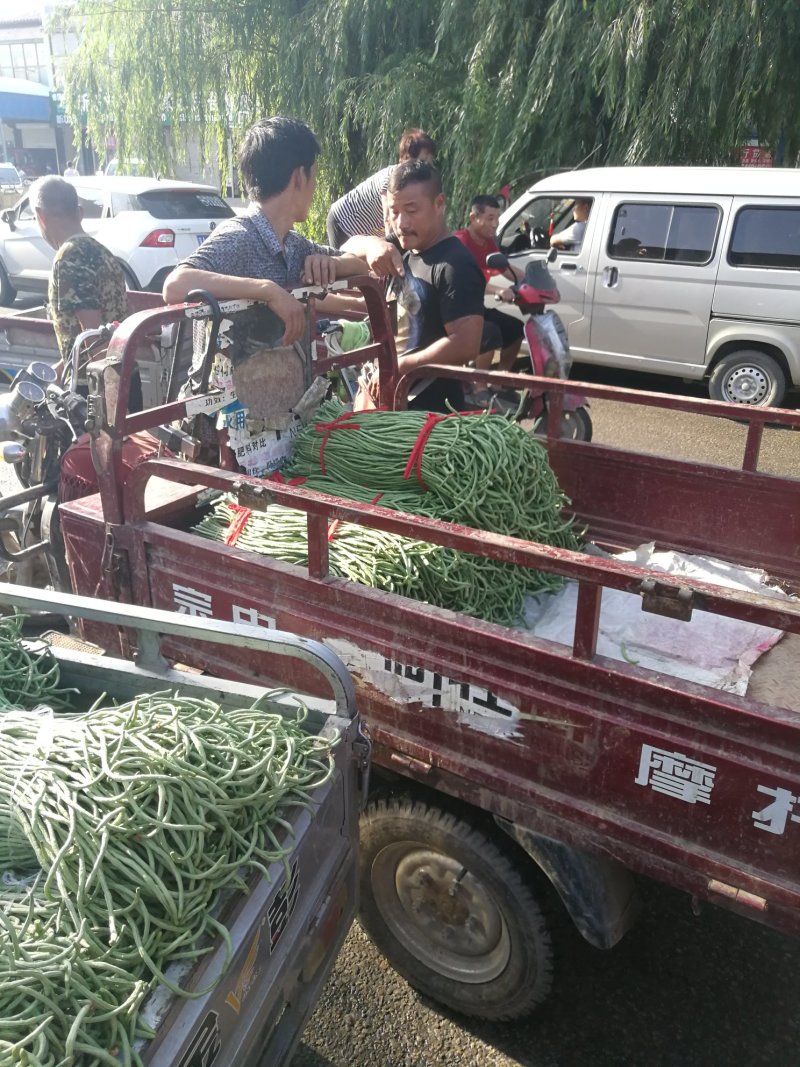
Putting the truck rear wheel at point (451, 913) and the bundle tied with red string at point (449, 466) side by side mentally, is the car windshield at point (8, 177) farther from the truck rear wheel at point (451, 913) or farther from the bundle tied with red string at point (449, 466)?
the truck rear wheel at point (451, 913)

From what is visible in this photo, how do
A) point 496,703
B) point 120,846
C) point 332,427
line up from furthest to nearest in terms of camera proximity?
point 332,427 < point 496,703 < point 120,846

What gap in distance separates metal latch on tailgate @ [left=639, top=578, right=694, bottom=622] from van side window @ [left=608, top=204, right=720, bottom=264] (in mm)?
6327

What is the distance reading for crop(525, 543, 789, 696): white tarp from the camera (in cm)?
232

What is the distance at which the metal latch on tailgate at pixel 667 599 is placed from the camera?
1548 mm

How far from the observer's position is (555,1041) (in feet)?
7.39

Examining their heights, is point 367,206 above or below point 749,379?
above

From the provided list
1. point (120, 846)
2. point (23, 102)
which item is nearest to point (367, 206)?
point (120, 846)

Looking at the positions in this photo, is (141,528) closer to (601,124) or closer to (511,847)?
(511,847)

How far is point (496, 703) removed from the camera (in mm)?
1934

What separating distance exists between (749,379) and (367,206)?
158 inches

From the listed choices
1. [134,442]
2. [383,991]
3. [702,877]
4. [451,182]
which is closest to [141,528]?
[134,442]

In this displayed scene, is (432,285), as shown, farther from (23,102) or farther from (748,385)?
(23,102)

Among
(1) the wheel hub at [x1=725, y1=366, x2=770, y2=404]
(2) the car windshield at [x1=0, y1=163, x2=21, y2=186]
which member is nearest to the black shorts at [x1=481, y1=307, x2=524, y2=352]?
(1) the wheel hub at [x1=725, y1=366, x2=770, y2=404]

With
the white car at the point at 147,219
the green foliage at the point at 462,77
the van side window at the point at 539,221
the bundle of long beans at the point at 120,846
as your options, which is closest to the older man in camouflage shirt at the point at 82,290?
the bundle of long beans at the point at 120,846
